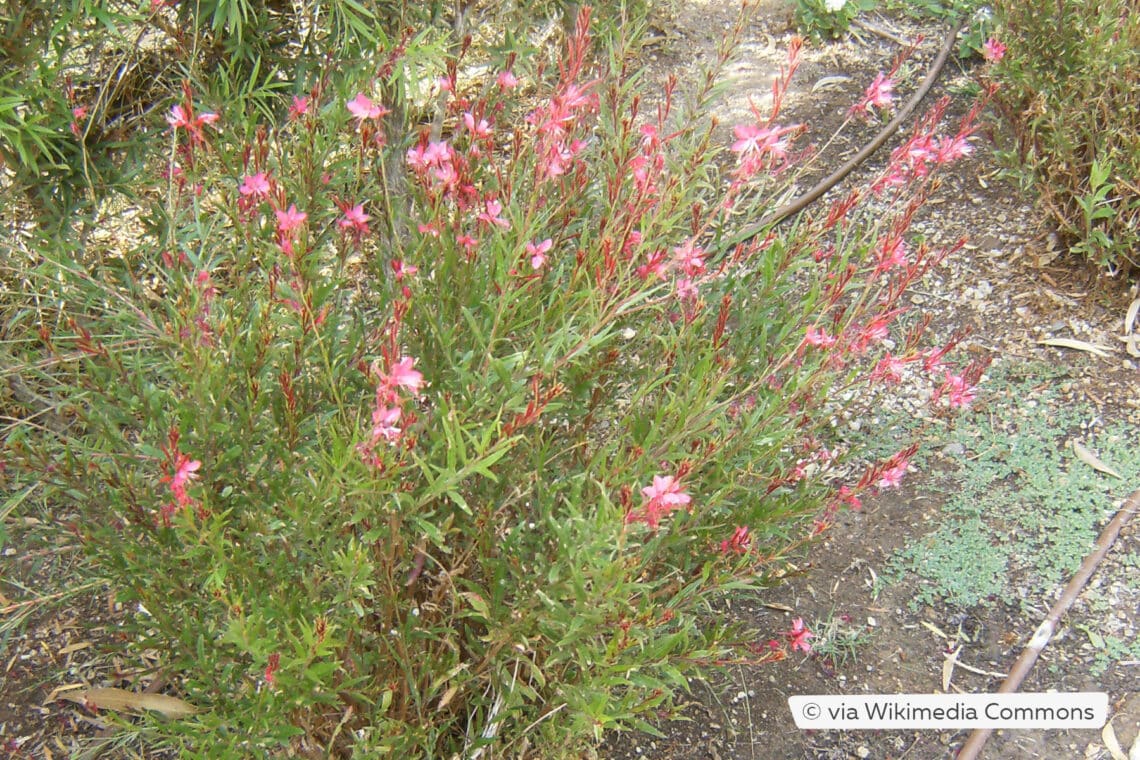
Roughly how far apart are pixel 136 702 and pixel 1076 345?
310 centimetres

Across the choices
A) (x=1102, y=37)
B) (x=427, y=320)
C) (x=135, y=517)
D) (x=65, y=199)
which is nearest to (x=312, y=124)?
(x=427, y=320)

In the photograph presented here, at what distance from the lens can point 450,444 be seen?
1.52 m

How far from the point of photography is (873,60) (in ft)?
16.3

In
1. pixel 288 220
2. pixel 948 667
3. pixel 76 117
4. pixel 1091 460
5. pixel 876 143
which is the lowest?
pixel 948 667

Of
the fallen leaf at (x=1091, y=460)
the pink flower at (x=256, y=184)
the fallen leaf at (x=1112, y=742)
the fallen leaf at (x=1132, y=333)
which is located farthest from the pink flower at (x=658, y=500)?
the fallen leaf at (x=1132, y=333)

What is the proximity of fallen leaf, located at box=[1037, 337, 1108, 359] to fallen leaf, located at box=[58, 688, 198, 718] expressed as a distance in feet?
9.62

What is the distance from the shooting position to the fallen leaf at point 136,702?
235cm

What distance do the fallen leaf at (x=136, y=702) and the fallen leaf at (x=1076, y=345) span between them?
293 centimetres

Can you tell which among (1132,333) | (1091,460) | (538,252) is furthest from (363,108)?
(1132,333)

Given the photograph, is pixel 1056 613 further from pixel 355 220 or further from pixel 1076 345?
pixel 355 220

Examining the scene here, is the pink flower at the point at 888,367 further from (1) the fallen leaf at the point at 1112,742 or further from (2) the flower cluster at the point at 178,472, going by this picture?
(2) the flower cluster at the point at 178,472

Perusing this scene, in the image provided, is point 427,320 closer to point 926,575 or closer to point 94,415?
point 94,415

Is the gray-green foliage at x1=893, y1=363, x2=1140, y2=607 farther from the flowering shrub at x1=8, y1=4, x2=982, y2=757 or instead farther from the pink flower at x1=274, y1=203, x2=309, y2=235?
the pink flower at x1=274, y1=203, x2=309, y2=235

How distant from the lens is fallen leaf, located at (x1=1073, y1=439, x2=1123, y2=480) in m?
3.06
